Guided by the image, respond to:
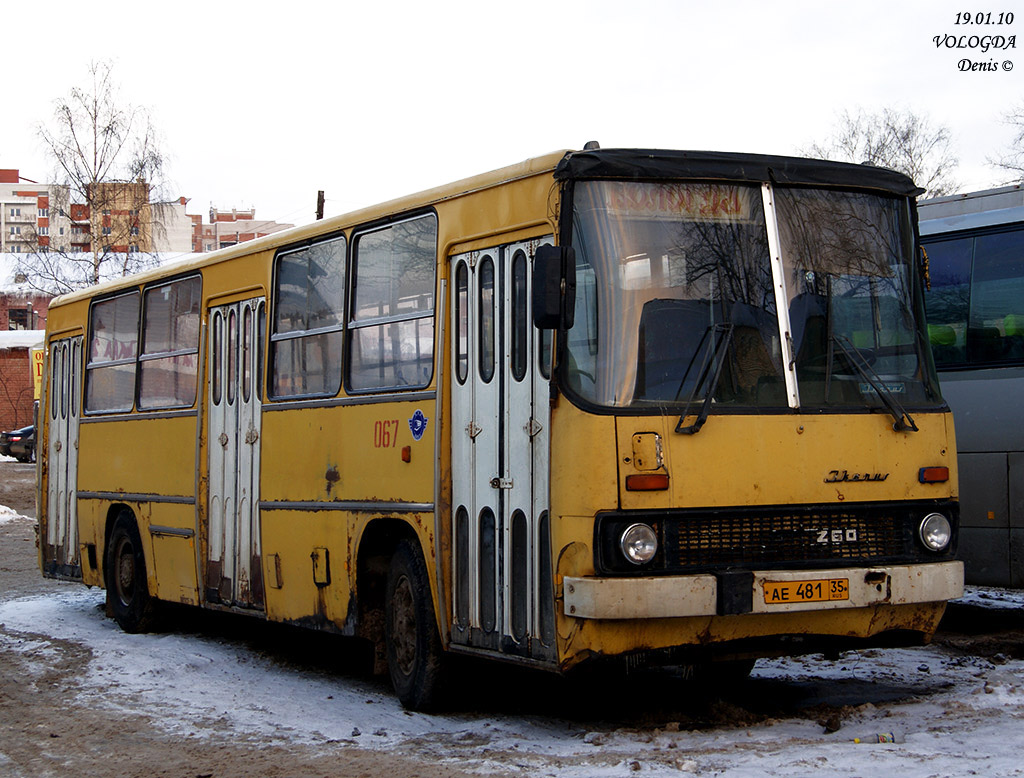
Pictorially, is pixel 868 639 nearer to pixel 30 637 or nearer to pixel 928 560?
pixel 928 560

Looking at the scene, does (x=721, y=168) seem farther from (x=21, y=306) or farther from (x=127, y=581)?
(x=21, y=306)

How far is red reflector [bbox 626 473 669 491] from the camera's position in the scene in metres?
6.93

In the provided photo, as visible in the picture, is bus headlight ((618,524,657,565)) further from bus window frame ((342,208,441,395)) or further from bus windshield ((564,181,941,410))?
bus window frame ((342,208,441,395))

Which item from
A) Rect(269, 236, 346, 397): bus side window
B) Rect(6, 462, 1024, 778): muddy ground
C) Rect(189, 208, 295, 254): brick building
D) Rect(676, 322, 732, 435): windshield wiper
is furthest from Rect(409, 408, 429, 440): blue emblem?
Rect(189, 208, 295, 254): brick building

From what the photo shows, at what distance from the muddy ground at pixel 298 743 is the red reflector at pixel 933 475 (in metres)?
1.31

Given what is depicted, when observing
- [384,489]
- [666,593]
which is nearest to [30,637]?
[384,489]

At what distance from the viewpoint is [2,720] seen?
862cm

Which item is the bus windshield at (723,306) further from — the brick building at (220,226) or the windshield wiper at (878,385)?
the brick building at (220,226)

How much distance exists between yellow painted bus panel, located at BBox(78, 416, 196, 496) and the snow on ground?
1.46 metres

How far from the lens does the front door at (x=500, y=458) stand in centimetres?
739

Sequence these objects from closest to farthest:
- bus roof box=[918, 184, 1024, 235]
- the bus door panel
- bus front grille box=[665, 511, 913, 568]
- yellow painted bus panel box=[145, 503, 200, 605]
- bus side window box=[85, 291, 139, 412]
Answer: bus front grille box=[665, 511, 913, 568] < bus roof box=[918, 184, 1024, 235] < yellow painted bus panel box=[145, 503, 200, 605] < bus side window box=[85, 291, 139, 412] < the bus door panel

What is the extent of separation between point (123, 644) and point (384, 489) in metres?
4.32

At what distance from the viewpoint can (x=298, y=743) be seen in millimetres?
7695

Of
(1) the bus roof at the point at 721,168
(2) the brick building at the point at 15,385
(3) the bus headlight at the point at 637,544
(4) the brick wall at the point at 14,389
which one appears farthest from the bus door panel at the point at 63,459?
(4) the brick wall at the point at 14,389
